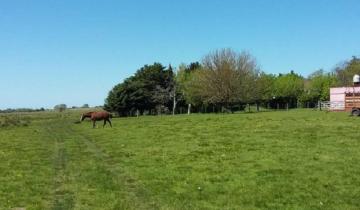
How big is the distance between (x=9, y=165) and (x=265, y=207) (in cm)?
1339

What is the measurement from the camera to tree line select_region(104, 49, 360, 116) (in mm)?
98062

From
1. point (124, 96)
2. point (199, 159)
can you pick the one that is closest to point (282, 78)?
point (124, 96)

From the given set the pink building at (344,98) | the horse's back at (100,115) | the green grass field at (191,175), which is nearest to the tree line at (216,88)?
the pink building at (344,98)

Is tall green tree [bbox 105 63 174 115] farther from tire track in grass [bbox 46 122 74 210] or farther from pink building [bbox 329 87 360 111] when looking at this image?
tire track in grass [bbox 46 122 74 210]

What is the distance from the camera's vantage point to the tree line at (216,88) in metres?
98.1

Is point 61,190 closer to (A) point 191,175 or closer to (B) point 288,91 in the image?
(A) point 191,175

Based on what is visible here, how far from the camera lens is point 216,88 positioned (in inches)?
3839

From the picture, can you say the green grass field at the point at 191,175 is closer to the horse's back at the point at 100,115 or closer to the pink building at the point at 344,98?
the horse's back at the point at 100,115

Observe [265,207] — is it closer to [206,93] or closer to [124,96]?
[206,93]

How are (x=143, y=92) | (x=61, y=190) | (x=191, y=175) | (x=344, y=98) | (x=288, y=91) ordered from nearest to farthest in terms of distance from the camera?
(x=61, y=190) → (x=191, y=175) → (x=344, y=98) → (x=143, y=92) → (x=288, y=91)

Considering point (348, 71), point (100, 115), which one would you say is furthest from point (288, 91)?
point (100, 115)

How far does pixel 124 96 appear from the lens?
112 meters

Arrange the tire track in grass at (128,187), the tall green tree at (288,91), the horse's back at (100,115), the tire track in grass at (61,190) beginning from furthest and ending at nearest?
the tall green tree at (288,91) → the horse's back at (100,115) → the tire track in grass at (61,190) → the tire track in grass at (128,187)

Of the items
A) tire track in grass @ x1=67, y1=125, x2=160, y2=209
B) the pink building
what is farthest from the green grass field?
the pink building
